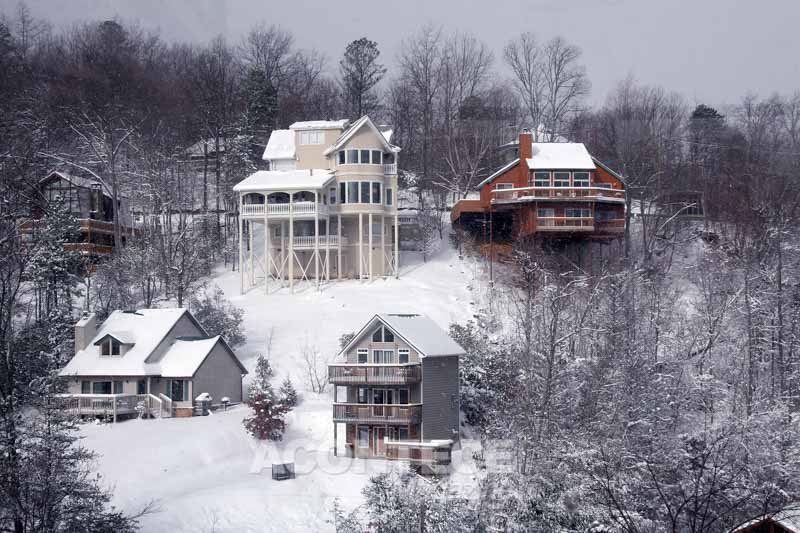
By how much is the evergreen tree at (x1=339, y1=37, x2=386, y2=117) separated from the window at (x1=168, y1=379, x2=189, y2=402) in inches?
1439

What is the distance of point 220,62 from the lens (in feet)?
239

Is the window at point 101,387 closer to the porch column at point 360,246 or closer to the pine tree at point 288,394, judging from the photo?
the pine tree at point 288,394

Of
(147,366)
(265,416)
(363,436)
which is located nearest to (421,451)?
(363,436)

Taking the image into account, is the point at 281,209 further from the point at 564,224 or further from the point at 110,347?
the point at 564,224

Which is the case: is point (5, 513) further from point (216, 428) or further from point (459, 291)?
point (459, 291)

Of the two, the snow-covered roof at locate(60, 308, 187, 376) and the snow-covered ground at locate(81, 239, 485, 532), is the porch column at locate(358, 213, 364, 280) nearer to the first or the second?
the snow-covered ground at locate(81, 239, 485, 532)

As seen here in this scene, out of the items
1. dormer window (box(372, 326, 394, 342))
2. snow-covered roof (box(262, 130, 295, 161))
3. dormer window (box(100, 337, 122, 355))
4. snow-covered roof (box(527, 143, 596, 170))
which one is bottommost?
dormer window (box(100, 337, 122, 355))

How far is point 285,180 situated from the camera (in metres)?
49.4

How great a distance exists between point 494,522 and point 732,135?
184 feet

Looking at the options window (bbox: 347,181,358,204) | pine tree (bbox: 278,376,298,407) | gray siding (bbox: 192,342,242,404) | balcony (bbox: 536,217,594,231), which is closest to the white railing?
window (bbox: 347,181,358,204)

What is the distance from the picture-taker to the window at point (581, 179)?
161 ft

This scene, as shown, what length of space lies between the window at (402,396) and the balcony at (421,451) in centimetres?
154

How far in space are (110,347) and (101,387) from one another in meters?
1.69

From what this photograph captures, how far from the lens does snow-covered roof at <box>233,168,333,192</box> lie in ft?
158
